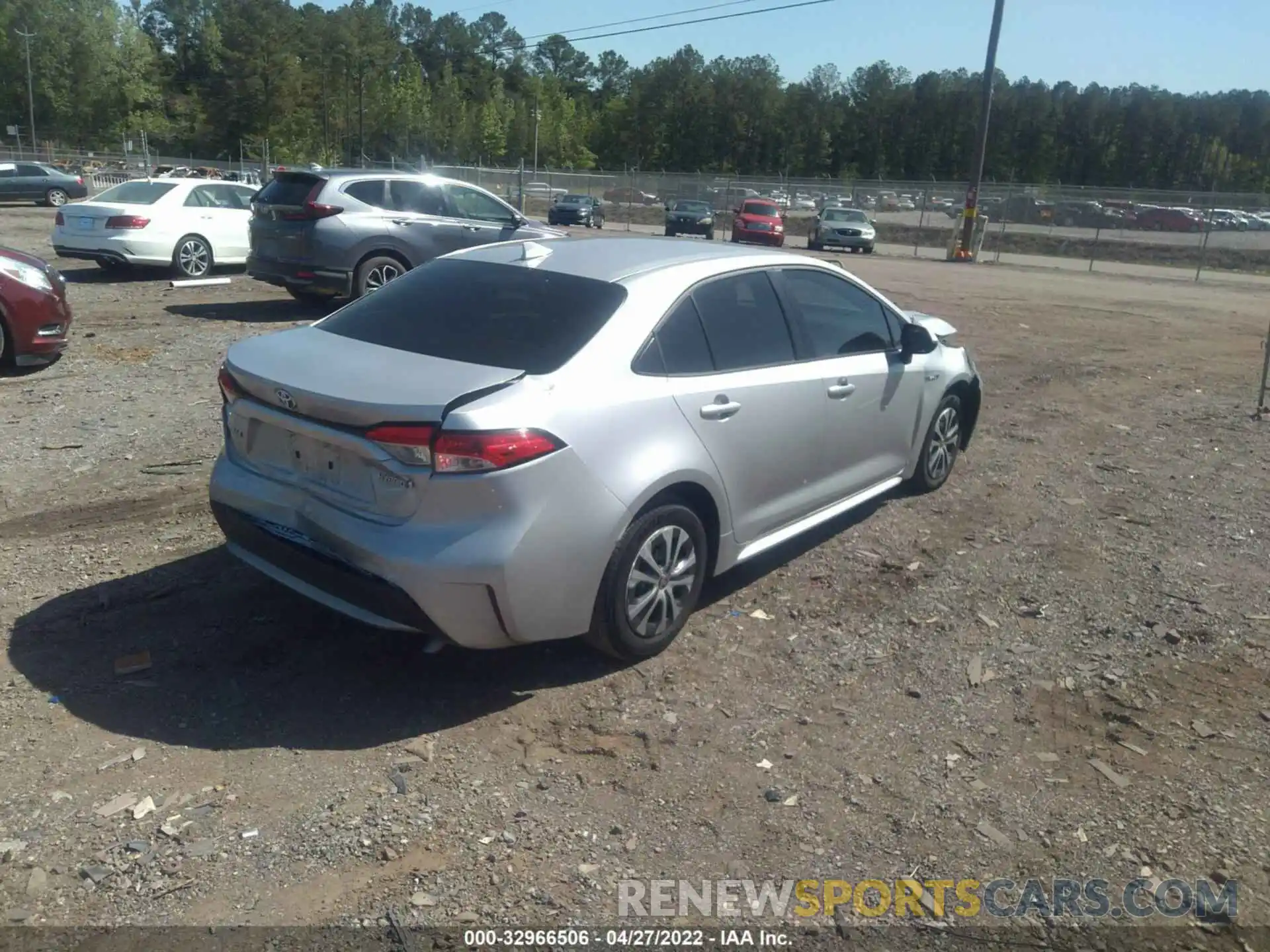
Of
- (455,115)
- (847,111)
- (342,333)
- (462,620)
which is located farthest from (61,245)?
(847,111)

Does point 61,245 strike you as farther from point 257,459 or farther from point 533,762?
point 533,762

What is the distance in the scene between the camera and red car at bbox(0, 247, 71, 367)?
28.9 feet

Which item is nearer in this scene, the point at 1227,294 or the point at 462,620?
A: the point at 462,620

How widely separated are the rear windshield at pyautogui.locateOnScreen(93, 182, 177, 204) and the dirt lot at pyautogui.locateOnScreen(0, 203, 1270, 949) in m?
10.3

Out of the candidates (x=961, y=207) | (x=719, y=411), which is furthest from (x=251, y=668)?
(x=961, y=207)

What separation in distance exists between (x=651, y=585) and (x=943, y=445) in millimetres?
3193

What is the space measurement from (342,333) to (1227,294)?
2464 cm

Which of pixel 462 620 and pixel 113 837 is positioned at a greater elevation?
pixel 462 620

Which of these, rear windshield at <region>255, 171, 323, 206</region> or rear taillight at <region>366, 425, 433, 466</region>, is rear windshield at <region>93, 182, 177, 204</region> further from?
rear taillight at <region>366, 425, 433, 466</region>

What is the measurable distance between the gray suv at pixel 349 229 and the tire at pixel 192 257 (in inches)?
137

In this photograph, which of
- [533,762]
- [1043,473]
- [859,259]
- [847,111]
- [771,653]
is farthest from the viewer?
[847,111]

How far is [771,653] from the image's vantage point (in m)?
4.63

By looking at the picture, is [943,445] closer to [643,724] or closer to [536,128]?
[643,724]

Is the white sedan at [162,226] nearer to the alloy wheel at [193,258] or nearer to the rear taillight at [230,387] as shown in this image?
the alloy wheel at [193,258]
